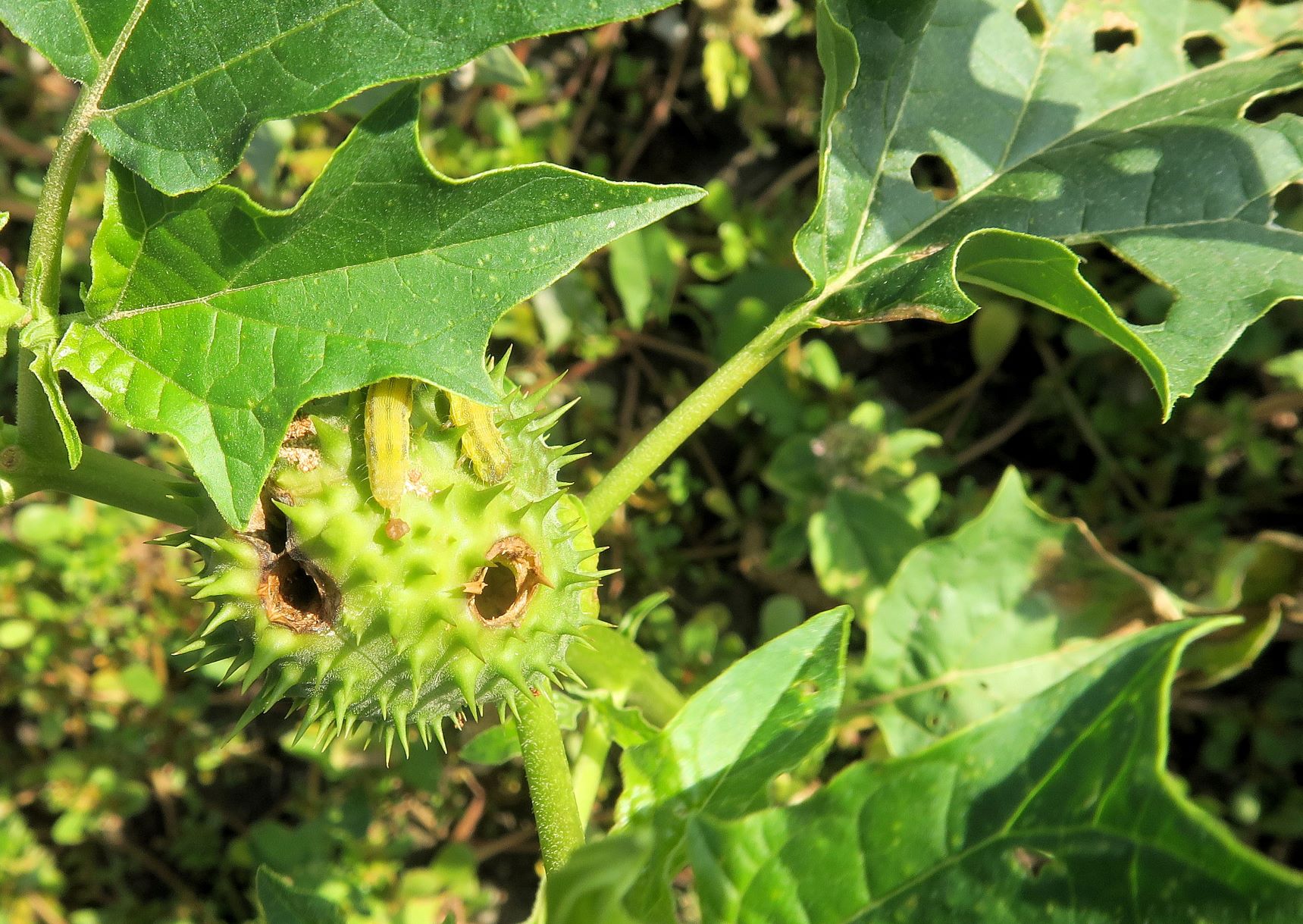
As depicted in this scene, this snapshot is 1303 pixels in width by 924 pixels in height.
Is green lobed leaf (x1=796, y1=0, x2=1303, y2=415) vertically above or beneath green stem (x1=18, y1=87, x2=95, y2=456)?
beneath

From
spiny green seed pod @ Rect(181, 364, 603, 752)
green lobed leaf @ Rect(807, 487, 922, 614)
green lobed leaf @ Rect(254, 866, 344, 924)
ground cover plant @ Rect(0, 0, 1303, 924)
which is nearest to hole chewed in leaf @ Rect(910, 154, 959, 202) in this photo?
ground cover plant @ Rect(0, 0, 1303, 924)

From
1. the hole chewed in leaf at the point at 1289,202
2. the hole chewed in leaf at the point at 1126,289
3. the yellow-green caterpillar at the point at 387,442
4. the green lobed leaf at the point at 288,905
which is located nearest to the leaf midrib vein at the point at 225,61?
the yellow-green caterpillar at the point at 387,442

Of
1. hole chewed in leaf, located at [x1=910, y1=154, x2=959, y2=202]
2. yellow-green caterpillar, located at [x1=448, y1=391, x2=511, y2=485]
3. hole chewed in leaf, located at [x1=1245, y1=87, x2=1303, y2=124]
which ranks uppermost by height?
yellow-green caterpillar, located at [x1=448, y1=391, x2=511, y2=485]

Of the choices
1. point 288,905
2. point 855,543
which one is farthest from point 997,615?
point 288,905

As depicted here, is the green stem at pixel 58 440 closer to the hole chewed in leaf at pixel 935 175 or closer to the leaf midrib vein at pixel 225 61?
the leaf midrib vein at pixel 225 61

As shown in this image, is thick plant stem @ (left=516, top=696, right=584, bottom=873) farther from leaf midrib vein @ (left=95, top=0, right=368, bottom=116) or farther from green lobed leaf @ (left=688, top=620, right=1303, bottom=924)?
leaf midrib vein @ (left=95, top=0, right=368, bottom=116)

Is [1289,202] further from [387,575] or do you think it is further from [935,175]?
[387,575]
